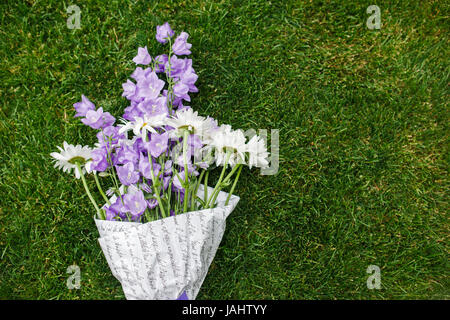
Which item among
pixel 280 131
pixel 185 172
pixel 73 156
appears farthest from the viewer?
pixel 280 131

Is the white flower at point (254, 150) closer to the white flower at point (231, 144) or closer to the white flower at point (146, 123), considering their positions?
the white flower at point (231, 144)

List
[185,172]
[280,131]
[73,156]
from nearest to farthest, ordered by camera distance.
Answer: [185,172], [73,156], [280,131]

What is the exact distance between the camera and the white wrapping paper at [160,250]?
1288mm

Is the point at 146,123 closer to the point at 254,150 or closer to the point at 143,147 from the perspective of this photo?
the point at 143,147

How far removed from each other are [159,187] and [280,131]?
0.63 meters

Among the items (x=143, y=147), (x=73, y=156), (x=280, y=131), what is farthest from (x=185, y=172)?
(x=280, y=131)

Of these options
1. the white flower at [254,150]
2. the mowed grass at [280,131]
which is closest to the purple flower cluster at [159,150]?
the white flower at [254,150]

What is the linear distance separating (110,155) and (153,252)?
0.39 meters

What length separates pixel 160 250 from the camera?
130 centimetres

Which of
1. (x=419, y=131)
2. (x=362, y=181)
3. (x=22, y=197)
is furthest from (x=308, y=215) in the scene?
(x=22, y=197)

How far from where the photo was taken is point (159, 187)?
1.38 m

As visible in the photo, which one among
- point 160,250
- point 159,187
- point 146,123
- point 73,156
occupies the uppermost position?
point 146,123

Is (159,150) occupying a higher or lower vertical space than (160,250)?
higher

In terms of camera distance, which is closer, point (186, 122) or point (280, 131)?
point (186, 122)
